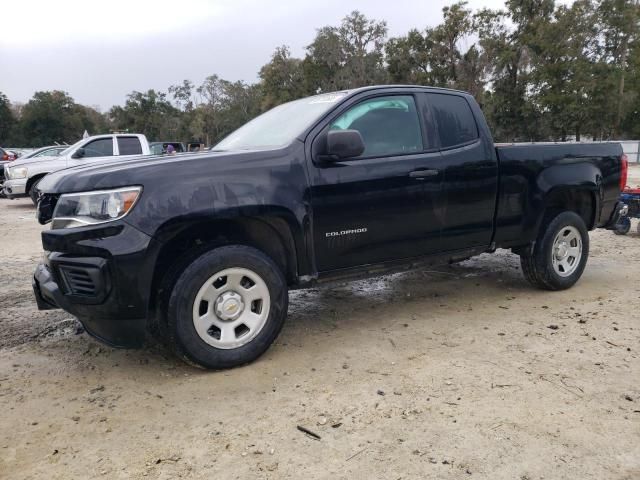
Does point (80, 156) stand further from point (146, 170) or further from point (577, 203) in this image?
point (577, 203)

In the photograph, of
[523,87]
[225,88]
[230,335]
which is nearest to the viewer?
[230,335]

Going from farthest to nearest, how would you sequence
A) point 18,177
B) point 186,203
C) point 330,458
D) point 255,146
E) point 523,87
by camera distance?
point 523,87
point 18,177
point 255,146
point 186,203
point 330,458

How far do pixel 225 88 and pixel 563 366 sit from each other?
62.9 meters

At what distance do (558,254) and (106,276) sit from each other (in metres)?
4.21

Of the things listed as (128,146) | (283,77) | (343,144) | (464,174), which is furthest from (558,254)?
(283,77)

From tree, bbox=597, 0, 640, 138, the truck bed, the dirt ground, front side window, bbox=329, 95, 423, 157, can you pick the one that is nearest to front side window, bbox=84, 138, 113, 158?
the dirt ground

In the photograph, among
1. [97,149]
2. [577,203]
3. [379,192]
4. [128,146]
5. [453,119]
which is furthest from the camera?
[128,146]

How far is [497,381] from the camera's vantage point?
327 centimetres

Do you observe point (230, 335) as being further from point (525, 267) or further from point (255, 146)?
point (525, 267)

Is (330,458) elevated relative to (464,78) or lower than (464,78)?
lower

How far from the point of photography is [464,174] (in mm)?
4434

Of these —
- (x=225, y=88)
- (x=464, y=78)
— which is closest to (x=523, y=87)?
(x=464, y=78)

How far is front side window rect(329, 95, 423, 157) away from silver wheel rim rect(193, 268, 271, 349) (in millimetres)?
1305

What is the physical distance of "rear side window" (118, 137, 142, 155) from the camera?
12812mm
